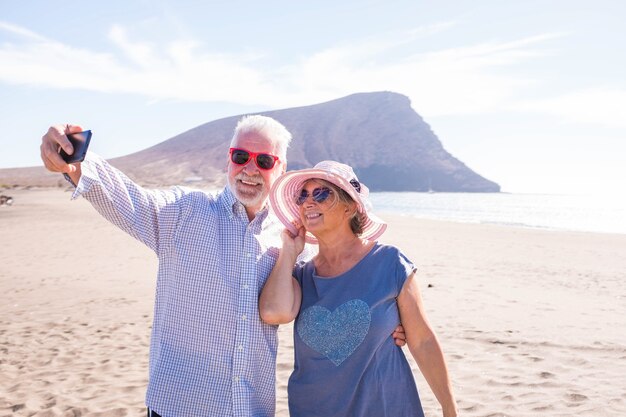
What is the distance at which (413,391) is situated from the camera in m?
2.38

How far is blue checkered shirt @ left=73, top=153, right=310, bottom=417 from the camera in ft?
7.53

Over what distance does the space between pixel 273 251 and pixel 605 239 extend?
2690 centimetres

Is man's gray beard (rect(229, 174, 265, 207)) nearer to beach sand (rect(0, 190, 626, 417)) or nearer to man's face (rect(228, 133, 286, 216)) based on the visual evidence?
man's face (rect(228, 133, 286, 216))

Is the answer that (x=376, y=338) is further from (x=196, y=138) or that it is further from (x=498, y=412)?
(x=196, y=138)

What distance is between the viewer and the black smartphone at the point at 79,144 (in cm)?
197

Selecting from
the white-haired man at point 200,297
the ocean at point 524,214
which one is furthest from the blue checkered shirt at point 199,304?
the ocean at point 524,214

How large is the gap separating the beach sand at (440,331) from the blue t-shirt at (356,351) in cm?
263

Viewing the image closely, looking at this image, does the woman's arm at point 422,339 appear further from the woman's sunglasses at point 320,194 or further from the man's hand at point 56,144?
the man's hand at point 56,144

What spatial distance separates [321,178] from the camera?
267 centimetres

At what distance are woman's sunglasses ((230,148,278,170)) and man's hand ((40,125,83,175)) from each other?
811mm

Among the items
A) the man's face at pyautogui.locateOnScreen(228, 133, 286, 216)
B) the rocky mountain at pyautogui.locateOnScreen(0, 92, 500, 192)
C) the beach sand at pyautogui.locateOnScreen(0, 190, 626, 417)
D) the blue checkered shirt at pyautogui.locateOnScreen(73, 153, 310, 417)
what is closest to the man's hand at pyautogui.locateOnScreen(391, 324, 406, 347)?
the blue checkered shirt at pyautogui.locateOnScreen(73, 153, 310, 417)

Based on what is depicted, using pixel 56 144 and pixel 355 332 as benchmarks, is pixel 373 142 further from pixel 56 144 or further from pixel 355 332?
pixel 56 144

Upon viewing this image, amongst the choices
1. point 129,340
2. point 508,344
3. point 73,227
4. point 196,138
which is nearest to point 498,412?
point 508,344

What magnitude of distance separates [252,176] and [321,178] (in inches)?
13.3
